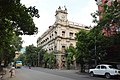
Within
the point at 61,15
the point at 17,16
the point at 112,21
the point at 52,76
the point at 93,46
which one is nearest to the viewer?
the point at 17,16

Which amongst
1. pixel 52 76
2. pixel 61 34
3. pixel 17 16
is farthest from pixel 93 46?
pixel 61 34

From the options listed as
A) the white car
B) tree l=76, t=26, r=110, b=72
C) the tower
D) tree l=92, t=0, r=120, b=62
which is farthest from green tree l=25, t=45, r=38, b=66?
the white car

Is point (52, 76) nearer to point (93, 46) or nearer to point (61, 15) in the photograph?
point (93, 46)

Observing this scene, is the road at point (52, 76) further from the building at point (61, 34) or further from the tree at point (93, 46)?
the building at point (61, 34)

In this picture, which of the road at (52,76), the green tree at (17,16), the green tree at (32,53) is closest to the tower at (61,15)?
the green tree at (32,53)

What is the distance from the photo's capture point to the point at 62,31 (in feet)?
240

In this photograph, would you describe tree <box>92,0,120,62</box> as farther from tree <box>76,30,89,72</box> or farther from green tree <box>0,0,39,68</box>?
green tree <box>0,0,39,68</box>

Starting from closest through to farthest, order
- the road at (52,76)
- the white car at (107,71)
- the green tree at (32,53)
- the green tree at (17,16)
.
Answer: the green tree at (17,16)
the road at (52,76)
the white car at (107,71)
the green tree at (32,53)

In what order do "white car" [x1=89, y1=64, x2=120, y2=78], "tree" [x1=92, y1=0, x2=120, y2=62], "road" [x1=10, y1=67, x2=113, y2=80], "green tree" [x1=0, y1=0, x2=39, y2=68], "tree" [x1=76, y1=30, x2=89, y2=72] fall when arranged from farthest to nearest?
"tree" [x1=76, y1=30, x2=89, y2=72] → "white car" [x1=89, y1=64, x2=120, y2=78] → "tree" [x1=92, y1=0, x2=120, y2=62] → "road" [x1=10, y1=67, x2=113, y2=80] → "green tree" [x1=0, y1=0, x2=39, y2=68]

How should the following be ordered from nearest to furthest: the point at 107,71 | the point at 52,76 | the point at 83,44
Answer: the point at 107,71 < the point at 52,76 < the point at 83,44

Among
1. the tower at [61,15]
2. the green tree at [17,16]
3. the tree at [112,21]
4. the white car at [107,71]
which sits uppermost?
the tower at [61,15]

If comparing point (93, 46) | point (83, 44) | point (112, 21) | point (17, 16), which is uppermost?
point (112, 21)

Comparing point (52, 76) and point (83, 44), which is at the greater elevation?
point (83, 44)

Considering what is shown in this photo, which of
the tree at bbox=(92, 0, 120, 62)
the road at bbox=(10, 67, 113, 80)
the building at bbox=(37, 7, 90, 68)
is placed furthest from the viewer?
the building at bbox=(37, 7, 90, 68)
